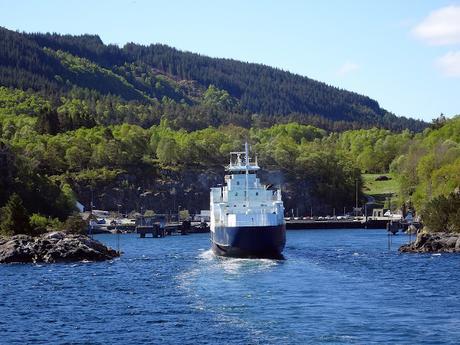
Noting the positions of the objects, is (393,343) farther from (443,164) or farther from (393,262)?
(443,164)

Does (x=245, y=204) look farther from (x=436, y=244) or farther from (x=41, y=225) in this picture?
(x=41, y=225)

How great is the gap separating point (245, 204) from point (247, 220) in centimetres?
1082

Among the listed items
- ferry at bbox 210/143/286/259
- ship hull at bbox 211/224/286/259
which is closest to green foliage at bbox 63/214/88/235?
ferry at bbox 210/143/286/259

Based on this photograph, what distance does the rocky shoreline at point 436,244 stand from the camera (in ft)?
383

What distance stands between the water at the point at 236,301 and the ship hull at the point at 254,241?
173 cm

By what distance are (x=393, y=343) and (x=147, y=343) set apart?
527 inches

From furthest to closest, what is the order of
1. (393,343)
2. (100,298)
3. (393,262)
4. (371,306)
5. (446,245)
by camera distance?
1. (446,245)
2. (393,262)
3. (100,298)
4. (371,306)
5. (393,343)

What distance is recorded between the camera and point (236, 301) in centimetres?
7012

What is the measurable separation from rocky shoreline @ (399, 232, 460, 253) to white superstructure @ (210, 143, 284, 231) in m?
17.6

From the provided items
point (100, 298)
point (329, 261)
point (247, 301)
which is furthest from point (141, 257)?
point (247, 301)

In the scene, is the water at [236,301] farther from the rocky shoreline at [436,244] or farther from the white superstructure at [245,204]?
the rocky shoreline at [436,244]

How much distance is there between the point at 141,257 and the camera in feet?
397

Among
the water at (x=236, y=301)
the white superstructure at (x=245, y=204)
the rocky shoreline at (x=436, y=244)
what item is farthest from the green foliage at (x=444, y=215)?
the white superstructure at (x=245, y=204)

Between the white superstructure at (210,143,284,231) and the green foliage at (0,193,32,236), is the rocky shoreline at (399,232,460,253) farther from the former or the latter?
the green foliage at (0,193,32,236)
